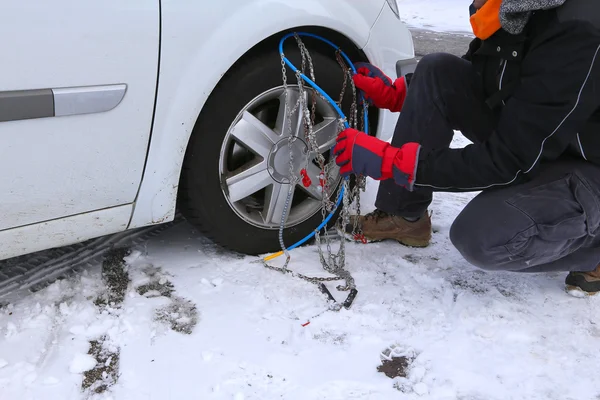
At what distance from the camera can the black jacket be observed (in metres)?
1.51

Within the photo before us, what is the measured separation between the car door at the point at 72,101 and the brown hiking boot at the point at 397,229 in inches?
37.6

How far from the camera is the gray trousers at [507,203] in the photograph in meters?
1.79

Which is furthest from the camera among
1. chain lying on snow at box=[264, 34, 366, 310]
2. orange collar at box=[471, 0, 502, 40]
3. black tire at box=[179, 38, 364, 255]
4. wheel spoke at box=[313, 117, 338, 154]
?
wheel spoke at box=[313, 117, 338, 154]

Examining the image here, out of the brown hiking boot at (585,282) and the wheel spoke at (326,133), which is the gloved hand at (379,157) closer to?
the wheel spoke at (326,133)

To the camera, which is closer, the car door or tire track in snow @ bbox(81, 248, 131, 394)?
the car door

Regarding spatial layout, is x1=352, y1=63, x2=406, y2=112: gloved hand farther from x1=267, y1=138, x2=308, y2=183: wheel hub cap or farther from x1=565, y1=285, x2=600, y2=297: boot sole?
x1=565, y1=285, x2=600, y2=297: boot sole

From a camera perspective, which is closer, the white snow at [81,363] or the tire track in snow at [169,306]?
the white snow at [81,363]

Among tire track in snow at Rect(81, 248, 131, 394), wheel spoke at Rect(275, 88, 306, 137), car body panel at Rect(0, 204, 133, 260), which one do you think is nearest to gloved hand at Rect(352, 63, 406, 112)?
wheel spoke at Rect(275, 88, 306, 137)

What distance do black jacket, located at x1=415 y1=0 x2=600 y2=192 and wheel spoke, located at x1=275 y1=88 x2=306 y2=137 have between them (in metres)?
0.43

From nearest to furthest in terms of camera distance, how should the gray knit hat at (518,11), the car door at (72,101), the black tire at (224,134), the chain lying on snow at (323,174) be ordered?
the car door at (72,101)
the gray knit hat at (518,11)
the black tire at (224,134)
the chain lying on snow at (323,174)

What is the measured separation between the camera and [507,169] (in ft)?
5.61

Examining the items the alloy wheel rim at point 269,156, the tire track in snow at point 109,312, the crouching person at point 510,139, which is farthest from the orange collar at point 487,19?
the tire track in snow at point 109,312

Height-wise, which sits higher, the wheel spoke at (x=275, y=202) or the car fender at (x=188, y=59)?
the car fender at (x=188, y=59)

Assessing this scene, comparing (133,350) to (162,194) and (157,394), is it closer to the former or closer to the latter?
(157,394)
